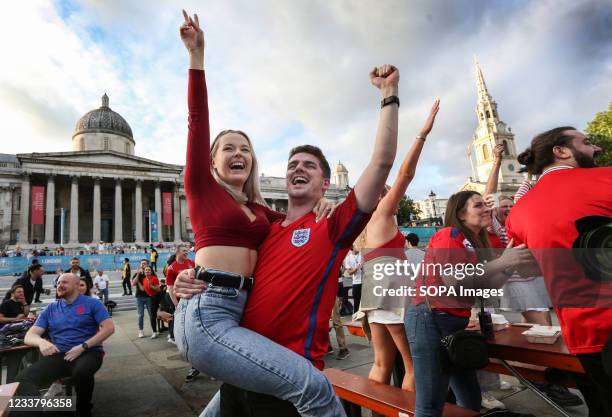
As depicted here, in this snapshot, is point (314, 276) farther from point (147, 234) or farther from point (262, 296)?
point (147, 234)

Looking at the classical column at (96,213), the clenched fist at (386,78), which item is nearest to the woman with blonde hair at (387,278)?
the clenched fist at (386,78)

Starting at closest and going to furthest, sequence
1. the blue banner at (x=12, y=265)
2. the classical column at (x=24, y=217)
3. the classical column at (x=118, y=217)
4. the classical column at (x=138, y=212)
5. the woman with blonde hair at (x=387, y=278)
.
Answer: the woman with blonde hair at (x=387, y=278), the blue banner at (x=12, y=265), the classical column at (x=24, y=217), the classical column at (x=118, y=217), the classical column at (x=138, y=212)

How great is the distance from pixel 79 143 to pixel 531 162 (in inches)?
2076

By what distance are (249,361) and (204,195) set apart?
752 mm

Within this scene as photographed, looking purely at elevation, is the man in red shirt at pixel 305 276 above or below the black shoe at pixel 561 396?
above

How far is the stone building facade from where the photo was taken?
35.1 meters

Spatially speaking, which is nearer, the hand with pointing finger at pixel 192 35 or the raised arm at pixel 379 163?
the raised arm at pixel 379 163

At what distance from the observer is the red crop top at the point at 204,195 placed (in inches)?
59.6

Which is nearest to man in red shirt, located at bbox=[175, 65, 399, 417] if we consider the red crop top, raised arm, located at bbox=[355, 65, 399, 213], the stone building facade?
raised arm, located at bbox=[355, 65, 399, 213]

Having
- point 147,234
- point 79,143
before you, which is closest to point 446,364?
point 147,234

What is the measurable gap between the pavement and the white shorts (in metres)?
1.42

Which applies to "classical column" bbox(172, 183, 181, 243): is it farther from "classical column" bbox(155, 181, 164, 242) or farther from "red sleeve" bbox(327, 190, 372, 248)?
"red sleeve" bbox(327, 190, 372, 248)

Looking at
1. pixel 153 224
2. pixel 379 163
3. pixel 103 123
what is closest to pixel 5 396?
pixel 379 163

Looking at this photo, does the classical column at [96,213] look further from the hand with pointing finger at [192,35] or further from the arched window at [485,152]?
the arched window at [485,152]
